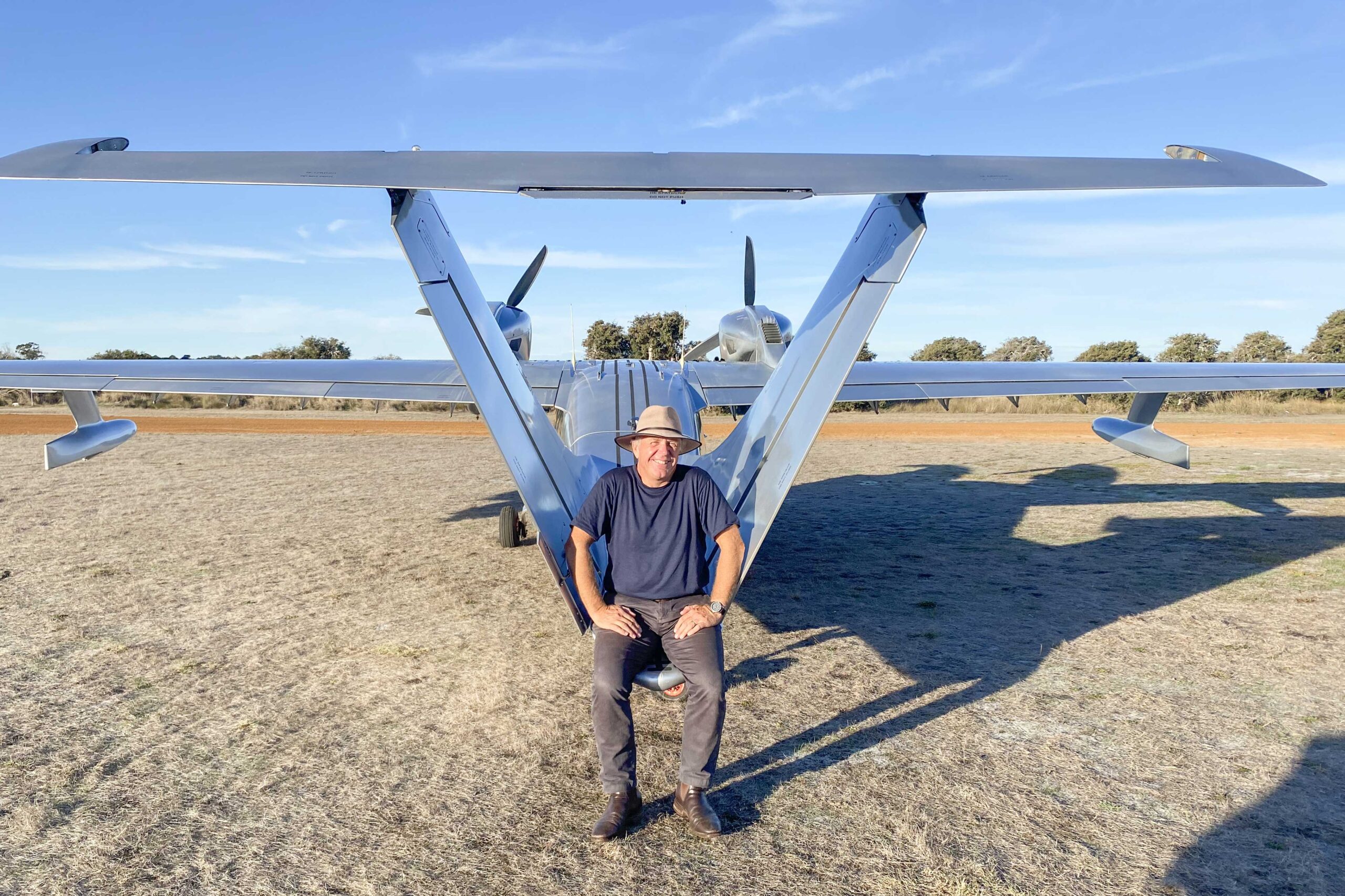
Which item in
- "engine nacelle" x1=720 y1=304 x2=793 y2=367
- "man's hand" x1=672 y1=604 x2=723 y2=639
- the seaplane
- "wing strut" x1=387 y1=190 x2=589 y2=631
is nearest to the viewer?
the seaplane

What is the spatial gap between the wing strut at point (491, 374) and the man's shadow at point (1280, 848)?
127 inches

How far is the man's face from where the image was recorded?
4352mm

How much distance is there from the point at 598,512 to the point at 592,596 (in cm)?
46

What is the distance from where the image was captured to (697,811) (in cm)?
396

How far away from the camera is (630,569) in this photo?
4.37 m

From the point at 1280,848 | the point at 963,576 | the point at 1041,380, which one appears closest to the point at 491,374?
the point at 1280,848

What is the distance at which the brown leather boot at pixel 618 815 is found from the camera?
3.89m

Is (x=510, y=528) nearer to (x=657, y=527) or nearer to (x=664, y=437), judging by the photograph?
(x=657, y=527)

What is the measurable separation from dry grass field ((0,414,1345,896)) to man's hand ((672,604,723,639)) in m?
0.98

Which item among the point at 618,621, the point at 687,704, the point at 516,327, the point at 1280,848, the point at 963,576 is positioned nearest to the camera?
the point at 1280,848

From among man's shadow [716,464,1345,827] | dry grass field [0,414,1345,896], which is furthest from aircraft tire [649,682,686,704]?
man's shadow [716,464,1345,827]

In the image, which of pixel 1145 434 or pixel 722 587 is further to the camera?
pixel 1145 434

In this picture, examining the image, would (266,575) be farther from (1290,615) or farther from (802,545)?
(1290,615)

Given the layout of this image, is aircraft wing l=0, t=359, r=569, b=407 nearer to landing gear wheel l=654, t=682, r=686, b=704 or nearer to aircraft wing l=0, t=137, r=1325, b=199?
landing gear wheel l=654, t=682, r=686, b=704
